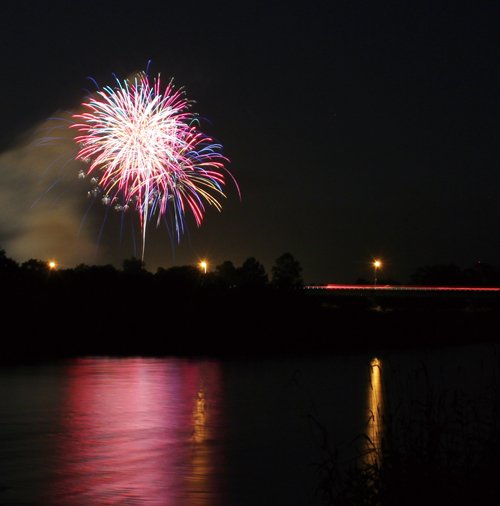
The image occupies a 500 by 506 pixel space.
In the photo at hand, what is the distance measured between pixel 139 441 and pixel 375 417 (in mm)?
8095

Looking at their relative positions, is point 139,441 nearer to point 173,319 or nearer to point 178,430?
point 178,430

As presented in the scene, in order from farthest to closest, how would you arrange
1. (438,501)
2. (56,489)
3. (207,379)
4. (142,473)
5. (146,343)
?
(146,343)
(207,379)
(142,473)
(56,489)
(438,501)

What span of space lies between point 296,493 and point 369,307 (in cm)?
7669

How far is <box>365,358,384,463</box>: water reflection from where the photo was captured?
13258mm

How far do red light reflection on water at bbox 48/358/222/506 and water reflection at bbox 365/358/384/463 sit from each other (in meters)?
2.97

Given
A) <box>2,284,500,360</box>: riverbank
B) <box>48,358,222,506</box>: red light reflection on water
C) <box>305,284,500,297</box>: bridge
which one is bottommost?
<box>48,358,222,506</box>: red light reflection on water

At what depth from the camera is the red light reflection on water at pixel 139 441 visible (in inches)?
592

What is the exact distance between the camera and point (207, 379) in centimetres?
3891

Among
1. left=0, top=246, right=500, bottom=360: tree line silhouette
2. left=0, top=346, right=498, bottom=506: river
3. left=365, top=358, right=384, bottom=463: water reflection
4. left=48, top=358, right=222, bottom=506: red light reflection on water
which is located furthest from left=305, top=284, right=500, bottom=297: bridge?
left=48, top=358, right=222, bottom=506: red light reflection on water

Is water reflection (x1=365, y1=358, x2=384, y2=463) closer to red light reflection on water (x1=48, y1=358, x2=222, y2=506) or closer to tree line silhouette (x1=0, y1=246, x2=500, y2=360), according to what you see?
red light reflection on water (x1=48, y1=358, x2=222, y2=506)

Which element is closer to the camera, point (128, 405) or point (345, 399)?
point (128, 405)

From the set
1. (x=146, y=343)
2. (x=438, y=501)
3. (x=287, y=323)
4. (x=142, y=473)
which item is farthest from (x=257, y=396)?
(x=287, y=323)

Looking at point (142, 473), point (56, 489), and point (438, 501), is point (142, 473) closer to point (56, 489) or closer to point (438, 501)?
point (56, 489)

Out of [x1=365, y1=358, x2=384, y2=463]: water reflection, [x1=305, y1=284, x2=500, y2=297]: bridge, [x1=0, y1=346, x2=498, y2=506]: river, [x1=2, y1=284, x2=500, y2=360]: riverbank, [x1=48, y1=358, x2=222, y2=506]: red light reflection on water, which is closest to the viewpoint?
[x1=365, y1=358, x2=384, y2=463]: water reflection
